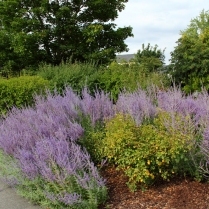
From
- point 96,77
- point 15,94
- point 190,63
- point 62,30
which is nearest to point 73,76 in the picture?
point 96,77

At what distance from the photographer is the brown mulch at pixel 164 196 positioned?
12.5ft

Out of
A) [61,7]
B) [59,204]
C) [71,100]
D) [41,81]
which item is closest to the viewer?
[59,204]

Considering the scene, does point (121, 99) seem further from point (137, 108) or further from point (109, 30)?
point (109, 30)

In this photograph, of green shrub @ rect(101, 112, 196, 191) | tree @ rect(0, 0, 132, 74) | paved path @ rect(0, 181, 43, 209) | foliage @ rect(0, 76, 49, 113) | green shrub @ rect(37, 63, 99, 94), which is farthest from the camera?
tree @ rect(0, 0, 132, 74)

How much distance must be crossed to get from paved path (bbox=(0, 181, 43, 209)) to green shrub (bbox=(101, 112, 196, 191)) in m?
1.22

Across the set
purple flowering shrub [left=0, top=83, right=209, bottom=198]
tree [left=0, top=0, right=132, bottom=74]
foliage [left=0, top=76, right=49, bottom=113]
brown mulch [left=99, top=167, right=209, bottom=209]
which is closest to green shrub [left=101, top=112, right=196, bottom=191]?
purple flowering shrub [left=0, top=83, right=209, bottom=198]

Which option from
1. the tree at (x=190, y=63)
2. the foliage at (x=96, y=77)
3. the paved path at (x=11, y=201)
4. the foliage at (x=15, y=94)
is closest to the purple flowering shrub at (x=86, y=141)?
the paved path at (x=11, y=201)

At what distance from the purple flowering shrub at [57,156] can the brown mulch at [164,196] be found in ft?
0.75

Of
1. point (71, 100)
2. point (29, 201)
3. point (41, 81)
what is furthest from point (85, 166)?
point (41, 81)

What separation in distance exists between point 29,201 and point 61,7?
55.0 ft

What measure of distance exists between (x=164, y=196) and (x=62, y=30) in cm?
1777

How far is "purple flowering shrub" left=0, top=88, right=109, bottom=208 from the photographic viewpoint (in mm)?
3783

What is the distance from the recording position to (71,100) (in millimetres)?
5734

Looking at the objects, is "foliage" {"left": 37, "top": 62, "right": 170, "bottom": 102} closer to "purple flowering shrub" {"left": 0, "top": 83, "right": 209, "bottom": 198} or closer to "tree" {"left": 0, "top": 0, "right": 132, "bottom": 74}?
"tree" {"left": 0, "top": 0, "right": 132, "bottom": 74}
